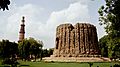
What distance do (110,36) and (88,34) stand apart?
177ft

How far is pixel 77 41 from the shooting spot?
8019cm

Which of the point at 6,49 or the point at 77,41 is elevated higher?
the point at 77,41

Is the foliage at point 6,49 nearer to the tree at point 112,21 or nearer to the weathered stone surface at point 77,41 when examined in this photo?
the weathered stone surface at point 77,41

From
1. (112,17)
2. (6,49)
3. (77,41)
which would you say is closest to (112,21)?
(112,17)

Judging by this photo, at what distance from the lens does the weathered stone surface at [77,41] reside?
78625 mm

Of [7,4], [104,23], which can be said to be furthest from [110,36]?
[7,4]

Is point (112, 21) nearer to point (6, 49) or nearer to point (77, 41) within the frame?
point (6, 49)

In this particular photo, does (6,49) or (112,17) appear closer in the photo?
(112,17)

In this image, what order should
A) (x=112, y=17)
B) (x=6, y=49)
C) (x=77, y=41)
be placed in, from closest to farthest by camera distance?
1. (x=112, y=17)
2. (x=6, y=49)
3. (x=77, y=41)

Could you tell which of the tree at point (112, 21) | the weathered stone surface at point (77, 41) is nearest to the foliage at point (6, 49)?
the weathered stone surface at point (77, 41)

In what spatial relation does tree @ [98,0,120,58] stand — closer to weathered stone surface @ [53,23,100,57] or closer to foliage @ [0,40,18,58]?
foliage @ [0,40,18,58]

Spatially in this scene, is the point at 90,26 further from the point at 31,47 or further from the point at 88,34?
the point at 31,47

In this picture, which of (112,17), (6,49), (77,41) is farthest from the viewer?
(77,41)

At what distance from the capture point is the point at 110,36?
26.5 metres
